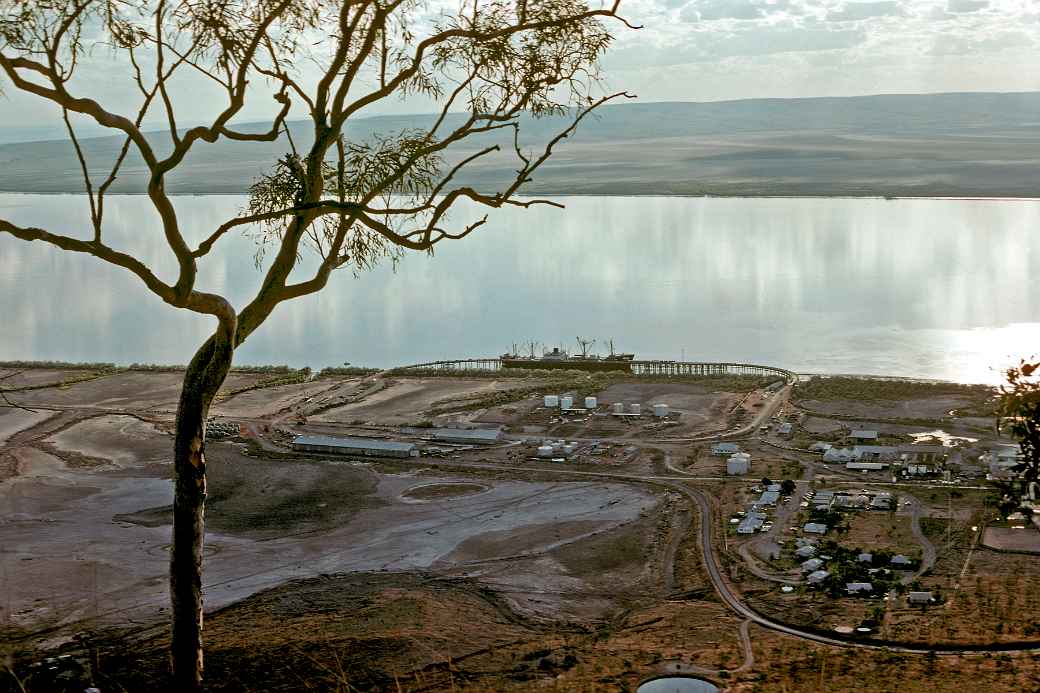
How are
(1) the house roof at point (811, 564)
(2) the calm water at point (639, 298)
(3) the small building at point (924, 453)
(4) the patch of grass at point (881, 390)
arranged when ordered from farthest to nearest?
(2) the calm water at point (639, 298)
(4) the patch of grass at point (881, 390)
(3) the small building at point (924, 453)
(1) the house roof at point (811, 564)

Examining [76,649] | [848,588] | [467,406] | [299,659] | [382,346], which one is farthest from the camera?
[382,346]

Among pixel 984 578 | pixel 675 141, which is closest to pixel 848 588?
pixel 984 578

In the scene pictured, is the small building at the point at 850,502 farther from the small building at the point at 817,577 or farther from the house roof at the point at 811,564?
the small building at the point at 817,577

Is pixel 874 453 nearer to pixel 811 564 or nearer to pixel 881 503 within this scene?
pixel 881 503

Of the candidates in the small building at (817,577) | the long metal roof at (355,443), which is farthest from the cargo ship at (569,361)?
the small building at (817,577)

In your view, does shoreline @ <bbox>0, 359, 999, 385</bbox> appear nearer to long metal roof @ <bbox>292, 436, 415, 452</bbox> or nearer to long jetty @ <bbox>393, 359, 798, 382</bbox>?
long jetty @ <bbox>393, 359, 798, 382</bbox>

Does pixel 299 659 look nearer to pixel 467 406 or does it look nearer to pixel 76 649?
pixel 76 649
